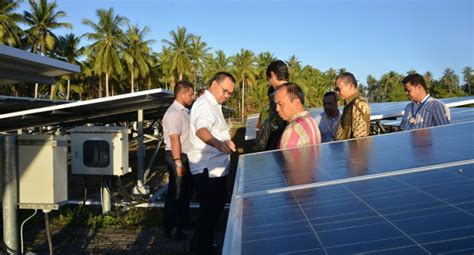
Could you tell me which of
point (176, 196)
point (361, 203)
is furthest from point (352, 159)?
point (176, 196)

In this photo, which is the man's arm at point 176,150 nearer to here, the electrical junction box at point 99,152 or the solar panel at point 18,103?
the electrical junction box at point 99,152

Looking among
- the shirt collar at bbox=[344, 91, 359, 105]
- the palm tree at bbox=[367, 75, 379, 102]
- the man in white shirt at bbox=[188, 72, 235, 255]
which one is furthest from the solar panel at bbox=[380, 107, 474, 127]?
the palm tree at bbox=[367, 75, 379, 102]

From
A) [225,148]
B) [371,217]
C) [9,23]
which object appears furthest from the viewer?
[9,23]

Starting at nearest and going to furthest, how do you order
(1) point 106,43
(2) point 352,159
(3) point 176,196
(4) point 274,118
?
(2) point 352,159, (4) point 274,118, (3) point 176,196, (1) point 106,43

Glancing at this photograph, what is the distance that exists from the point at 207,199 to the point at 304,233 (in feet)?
9.91

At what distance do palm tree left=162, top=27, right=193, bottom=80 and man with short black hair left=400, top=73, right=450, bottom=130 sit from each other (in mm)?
57554

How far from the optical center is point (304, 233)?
138 centimetres

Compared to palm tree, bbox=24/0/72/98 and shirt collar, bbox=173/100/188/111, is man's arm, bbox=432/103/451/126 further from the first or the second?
palm tree, bbox=24/0/72/98

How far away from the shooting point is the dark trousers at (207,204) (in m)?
4.34

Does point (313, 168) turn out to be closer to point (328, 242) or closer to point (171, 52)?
point (328, 242)

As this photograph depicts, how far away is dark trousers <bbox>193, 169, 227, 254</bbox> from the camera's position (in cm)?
434

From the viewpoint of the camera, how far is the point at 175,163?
5.30 m

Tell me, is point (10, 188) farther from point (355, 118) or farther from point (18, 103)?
point (355, 118)

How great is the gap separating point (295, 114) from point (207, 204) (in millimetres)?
1413
